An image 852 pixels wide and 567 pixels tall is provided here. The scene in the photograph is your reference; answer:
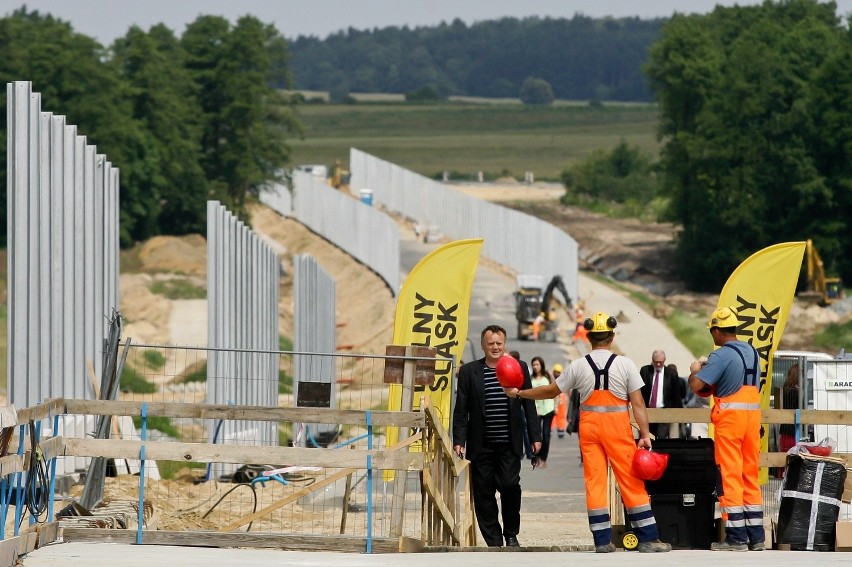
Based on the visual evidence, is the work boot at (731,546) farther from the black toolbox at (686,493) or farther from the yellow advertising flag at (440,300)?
the yellow advertising flag at (440,300)

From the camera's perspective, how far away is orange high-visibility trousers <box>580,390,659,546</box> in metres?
11.0

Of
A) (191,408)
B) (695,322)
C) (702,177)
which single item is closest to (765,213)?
(702,177)

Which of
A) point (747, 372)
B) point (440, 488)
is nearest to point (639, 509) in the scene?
point (747, 372)

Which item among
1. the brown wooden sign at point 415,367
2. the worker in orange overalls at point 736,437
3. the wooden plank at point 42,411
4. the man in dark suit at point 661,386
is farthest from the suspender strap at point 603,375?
the man in dark suit at point 661,386

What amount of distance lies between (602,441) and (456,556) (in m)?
1.24

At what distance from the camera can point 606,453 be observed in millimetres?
11062

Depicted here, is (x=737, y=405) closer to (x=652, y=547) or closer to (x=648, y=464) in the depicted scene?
(x=648, y=464)

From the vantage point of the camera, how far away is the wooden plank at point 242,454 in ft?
37.9

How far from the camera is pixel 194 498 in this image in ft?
61.0

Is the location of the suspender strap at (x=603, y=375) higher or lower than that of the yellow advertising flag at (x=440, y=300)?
higher

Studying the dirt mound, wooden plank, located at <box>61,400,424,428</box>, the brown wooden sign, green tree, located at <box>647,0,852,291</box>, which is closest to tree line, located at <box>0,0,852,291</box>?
green tree, located at <box>647,0,852,291</box>

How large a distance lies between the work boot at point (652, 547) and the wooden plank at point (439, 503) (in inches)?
62.5

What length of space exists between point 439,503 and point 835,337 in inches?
1579

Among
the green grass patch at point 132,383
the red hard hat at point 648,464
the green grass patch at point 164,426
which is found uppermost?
the red hard hat at point 648,464
